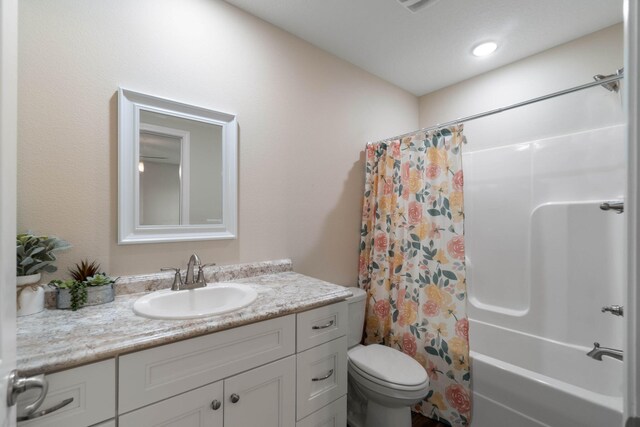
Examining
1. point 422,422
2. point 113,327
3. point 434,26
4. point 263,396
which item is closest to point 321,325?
point 263,396

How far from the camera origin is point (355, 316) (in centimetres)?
184

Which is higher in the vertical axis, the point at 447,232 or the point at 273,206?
the point at 273,206

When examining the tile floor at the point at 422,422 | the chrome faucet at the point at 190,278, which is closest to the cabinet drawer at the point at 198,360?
the chrome faucet at the point at 190,278

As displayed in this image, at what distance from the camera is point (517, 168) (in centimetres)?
214

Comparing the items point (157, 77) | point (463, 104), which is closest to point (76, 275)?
point (157, 77)

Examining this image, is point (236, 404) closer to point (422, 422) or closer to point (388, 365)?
point (388, 365)

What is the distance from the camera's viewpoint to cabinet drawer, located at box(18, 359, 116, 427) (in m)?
0.71

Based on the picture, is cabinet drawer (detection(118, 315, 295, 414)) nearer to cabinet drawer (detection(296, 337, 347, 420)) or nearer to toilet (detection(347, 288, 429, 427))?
cabinet drawer (detection(296, 337, 347, 420))

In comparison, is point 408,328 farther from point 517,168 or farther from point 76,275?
point 76,275

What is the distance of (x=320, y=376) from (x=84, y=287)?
1051 mm

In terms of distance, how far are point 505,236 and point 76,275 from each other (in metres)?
2.69

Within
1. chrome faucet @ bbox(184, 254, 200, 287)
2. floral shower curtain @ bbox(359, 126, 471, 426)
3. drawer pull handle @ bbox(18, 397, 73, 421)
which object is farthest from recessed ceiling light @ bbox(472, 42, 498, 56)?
drawer pull handle @ bbox(18, 397, 73, 421)

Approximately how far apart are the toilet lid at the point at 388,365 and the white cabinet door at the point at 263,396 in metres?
0.53

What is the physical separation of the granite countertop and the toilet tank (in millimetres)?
529
